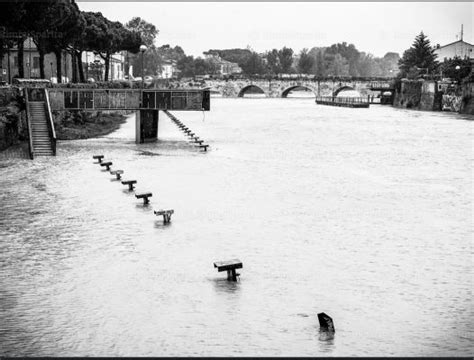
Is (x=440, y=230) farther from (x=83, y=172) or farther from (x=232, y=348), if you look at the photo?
(x=83, y=172)

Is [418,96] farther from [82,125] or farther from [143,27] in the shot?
[143,27]

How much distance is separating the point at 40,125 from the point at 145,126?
29.8 feet

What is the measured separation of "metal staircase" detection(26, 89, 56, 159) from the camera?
140ft

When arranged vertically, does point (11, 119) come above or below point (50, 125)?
above

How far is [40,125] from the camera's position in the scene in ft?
149

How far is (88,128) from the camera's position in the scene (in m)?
59.8

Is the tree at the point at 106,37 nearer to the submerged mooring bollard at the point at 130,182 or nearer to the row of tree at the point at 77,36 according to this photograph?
the row of tree at the point at 77,36

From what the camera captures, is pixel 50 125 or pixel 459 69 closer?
pixel 50 125

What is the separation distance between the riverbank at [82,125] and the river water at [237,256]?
14.6 m

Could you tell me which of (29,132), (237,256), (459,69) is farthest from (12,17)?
(459,69)

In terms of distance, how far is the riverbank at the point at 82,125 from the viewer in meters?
54.6

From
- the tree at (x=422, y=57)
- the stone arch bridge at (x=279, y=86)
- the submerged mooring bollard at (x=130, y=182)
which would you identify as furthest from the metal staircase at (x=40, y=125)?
the stone arch bridge at (x=279, y=86)

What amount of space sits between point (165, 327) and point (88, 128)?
47.2m

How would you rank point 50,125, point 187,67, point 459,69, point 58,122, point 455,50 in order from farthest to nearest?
1. point 187,67
2. point 455,50
3. point 459,69
4. point 58,122
5. point 50,125
